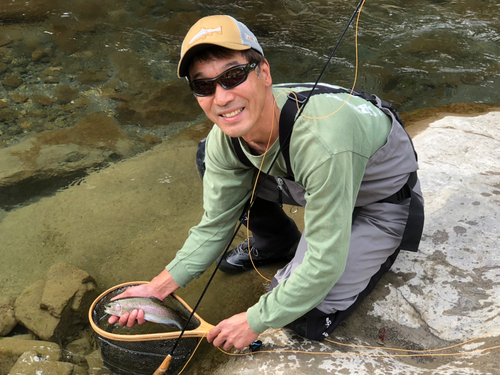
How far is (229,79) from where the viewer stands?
1.65 m

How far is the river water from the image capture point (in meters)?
3.09

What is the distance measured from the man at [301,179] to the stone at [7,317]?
0.83 metres

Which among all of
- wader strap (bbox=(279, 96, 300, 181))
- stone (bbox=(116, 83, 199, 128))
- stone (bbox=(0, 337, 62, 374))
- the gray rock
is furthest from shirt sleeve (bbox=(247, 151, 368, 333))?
stone (bbox=(116, 83, 199, 128))

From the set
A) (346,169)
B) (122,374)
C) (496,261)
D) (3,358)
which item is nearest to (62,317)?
(3,358)

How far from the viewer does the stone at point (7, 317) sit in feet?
8.21

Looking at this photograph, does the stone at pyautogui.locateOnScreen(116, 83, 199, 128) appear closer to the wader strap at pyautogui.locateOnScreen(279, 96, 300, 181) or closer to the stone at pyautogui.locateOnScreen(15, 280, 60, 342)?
the stone at pyautogui.locateOnScreen(15, 280, 60, 342)

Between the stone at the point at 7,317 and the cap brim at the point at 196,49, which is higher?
the cap brim at the point at 196,49

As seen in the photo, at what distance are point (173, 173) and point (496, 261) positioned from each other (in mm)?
2528

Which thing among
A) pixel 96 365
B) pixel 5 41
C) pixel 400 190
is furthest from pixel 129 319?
pixel 5 41

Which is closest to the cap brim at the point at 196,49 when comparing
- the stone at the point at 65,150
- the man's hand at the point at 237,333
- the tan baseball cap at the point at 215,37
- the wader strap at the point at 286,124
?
the tan baseball cap at the point at 215,37

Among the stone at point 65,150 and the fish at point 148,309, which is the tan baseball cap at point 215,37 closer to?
the fish at point 148,309

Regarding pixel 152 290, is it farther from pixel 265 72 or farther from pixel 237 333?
pixel 265 72

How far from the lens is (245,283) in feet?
9.08

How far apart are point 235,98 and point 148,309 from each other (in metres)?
1.21
